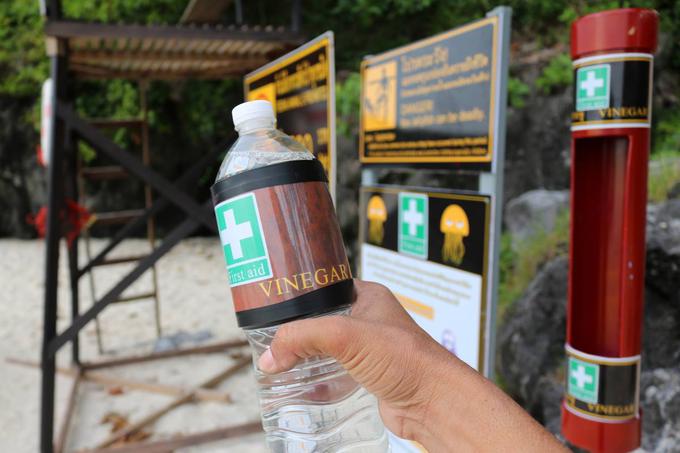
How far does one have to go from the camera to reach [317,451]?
148 centimetres

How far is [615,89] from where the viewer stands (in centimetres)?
200

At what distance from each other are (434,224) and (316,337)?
121 centimetres

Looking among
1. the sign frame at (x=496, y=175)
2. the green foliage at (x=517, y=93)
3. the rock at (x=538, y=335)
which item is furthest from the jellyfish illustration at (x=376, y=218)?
the green foliage at (x=517, y=93)

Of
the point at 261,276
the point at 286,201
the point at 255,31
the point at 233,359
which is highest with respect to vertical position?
the point at 255,31

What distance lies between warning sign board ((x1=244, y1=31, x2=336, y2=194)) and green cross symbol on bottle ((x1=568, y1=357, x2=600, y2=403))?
1.23 meters

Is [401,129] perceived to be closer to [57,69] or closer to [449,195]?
[449,195]

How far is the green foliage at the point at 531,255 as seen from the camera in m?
3.79

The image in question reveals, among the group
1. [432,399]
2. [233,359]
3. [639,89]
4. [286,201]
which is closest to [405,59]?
[639,89]

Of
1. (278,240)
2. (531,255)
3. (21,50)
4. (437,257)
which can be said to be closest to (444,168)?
(437,257)

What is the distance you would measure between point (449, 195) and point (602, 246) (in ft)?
2.39

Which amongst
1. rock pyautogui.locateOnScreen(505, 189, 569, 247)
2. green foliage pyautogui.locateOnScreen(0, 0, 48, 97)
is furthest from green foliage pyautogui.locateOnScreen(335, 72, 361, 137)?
green foliage pyautogui.locateOnScreen(0, 0, 48, 97)

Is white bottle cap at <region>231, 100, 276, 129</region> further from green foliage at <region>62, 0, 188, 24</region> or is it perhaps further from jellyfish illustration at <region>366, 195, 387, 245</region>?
green foliage at <region>62, 0, 188, 24</region>

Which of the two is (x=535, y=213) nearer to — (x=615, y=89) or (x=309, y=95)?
(x=615, y=89)

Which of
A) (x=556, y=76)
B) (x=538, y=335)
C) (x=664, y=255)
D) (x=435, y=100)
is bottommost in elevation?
(x=538, y=335)
